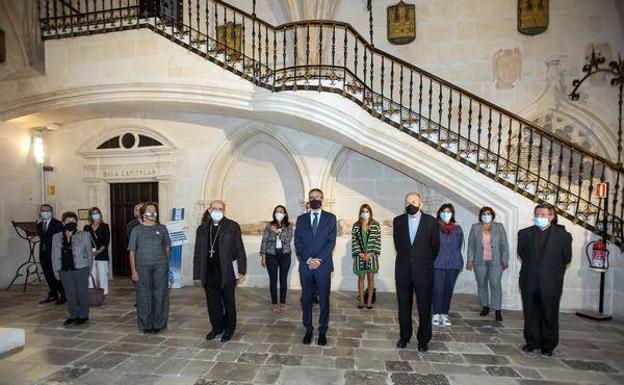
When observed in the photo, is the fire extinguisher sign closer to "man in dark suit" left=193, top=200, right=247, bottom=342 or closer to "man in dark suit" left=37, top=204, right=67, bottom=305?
"man in dark suit" left=193, top=200, right=247, bottom=342

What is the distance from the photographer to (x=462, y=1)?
6555 millimetres

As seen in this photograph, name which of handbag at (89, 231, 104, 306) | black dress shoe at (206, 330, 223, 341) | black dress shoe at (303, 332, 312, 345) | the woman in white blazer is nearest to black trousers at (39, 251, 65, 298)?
handbag at (89, 231, 104, 306)

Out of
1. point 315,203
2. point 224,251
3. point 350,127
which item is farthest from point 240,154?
point 315,203

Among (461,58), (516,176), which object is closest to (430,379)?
(516,176)

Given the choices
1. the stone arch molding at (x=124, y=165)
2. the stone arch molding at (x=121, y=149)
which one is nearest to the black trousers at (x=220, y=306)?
the stone arch molding at (x=124, y=165)

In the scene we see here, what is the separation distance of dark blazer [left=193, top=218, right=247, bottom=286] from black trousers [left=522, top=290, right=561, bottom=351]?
295 centimetres

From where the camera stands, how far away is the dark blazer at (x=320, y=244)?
3658mm

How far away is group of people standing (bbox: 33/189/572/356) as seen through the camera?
343cm

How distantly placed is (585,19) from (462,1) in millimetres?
2145

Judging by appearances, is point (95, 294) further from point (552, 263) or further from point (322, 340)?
point (552, 263)

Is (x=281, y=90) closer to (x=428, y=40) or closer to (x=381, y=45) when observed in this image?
(x=381, y=45)

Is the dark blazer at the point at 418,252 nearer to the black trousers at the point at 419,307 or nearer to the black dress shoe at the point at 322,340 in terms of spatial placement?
the black trousers at the point at 419,307

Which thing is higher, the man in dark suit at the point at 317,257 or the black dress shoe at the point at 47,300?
the man in dark suit at the point at 317,257

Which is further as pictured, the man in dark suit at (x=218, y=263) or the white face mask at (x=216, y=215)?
the white face mask at (x=216, y=215)
